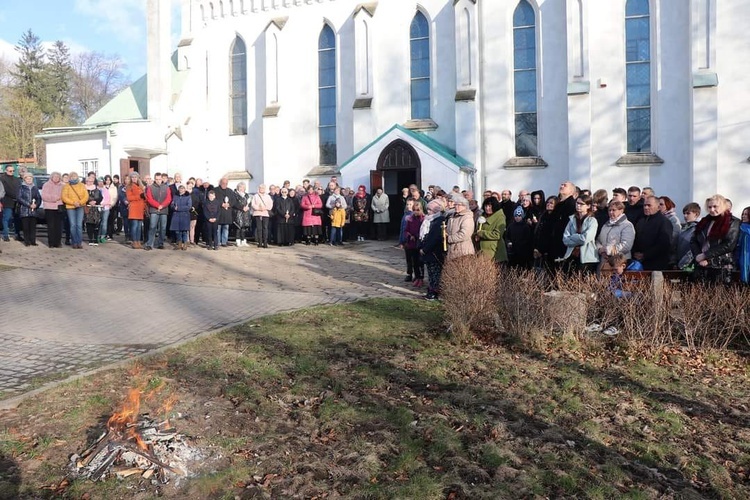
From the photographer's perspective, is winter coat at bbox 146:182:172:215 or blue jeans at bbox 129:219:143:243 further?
blue jeans at bbox 129:219:143:243

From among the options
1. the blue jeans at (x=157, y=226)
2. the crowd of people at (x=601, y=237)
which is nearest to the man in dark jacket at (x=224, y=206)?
the blue jeans at (x=157, y=226)

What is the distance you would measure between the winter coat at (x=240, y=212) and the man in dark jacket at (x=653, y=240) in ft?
40.2

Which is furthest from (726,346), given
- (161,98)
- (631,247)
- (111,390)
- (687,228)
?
(161,98)

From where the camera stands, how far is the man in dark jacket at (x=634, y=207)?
10.3m

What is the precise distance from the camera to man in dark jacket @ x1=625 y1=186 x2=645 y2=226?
10.3 metres

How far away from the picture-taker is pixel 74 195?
16.4 meters

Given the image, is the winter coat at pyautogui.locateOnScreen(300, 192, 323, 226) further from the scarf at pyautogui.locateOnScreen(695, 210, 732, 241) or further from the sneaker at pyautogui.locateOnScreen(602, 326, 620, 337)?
the sneaker at pyautogui.locateOnScreen(602, 326, 620, 337)

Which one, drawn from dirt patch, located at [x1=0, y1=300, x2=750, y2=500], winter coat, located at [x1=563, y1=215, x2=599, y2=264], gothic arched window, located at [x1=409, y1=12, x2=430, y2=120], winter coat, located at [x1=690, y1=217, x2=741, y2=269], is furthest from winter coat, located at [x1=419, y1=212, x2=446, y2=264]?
gothic arched window, located at [x1=409, y1=12, x2=430, y2=120]

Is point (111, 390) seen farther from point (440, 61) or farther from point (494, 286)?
point (440, 61)

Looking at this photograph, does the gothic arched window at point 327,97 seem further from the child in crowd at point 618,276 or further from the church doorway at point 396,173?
the child in crowd at point 618,276

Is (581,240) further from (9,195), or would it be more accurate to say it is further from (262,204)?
(9,195)

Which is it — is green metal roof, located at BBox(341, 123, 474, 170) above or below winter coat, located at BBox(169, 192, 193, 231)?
above

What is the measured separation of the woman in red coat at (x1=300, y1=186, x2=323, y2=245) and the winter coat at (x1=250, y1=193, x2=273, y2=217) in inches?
41.7

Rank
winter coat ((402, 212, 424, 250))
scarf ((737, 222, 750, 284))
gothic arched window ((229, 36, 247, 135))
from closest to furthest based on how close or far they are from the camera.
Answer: scarf ((737, 222, 750, 284)) → winter coat ((402, 212, 424, 250)) → gothic arched window ((229, 36, 247, 135))
